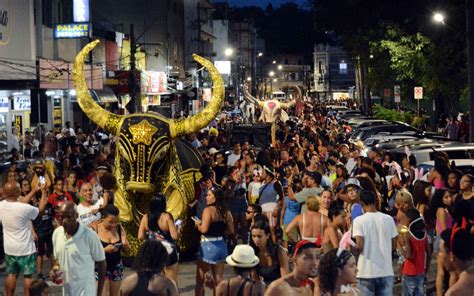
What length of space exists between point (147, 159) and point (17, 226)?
2.88 meters

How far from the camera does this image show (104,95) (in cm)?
3803

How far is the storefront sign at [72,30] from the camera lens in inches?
1275

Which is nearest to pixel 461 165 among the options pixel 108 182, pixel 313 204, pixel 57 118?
pixel 313 204

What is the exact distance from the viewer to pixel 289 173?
52.9ft

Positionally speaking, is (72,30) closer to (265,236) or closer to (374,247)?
(374,247)

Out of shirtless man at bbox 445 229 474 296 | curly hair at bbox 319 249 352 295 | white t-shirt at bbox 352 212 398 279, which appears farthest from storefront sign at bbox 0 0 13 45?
curly hair at bbox 319 249 352 295

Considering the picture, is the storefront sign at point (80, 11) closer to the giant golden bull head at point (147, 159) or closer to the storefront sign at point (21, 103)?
the storefront sign at point (21, 103)

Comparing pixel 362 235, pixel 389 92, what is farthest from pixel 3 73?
pixel 389 92

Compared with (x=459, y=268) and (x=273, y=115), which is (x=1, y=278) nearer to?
(x=459, y=268)

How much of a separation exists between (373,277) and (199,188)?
5.58 metres

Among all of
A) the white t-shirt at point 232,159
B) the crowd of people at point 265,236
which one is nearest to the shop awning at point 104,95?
the white t-shirt at point 232,159

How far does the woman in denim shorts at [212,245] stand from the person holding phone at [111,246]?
1153mm

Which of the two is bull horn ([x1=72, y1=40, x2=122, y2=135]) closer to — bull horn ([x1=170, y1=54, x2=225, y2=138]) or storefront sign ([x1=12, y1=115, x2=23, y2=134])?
bull horn ([x1=170, y1=54, x2=225, y2=138])

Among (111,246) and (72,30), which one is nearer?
(111,246)
